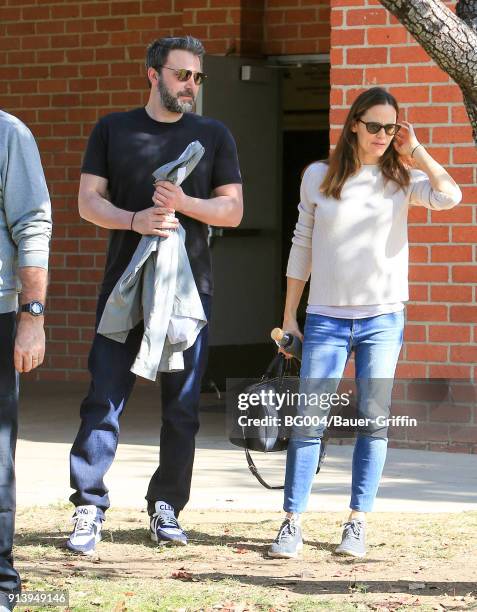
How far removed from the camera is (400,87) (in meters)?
8.70

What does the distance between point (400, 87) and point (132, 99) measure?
4.12 metres

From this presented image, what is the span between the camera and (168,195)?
5.65m

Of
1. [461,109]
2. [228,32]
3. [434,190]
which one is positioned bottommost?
[434,190]

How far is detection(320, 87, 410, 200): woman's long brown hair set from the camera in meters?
5.66

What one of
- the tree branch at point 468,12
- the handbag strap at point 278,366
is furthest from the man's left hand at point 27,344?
the handbag strap at point 278,366

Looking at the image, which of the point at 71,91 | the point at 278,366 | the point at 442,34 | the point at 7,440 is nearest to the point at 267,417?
the point at 278,366

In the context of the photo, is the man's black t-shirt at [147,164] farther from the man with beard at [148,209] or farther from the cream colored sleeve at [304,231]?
the cream colored sleeve at [304,231]

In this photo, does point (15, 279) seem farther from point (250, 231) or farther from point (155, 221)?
point (250, 231)

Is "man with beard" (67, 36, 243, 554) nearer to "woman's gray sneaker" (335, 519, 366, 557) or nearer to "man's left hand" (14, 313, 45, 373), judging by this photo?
"woman's gray sneaker" (335, 519, 366, 557)

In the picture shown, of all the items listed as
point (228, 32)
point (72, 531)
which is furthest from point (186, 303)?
point (228, 32)

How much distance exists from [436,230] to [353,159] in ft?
9.95

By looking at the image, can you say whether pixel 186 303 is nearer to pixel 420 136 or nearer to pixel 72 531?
pixel 72 531

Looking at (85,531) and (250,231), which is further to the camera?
(250,231)

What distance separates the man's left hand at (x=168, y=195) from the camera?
18.5ft
